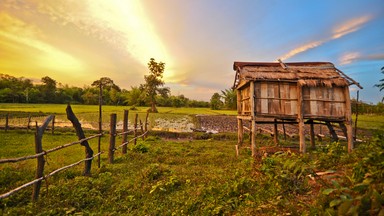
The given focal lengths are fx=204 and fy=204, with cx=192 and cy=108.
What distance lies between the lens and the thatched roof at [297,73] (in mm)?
10406

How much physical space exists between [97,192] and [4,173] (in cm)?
347

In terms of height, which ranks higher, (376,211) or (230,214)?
(376,211)

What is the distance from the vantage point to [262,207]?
3963 millimetres

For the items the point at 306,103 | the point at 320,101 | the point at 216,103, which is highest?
the point at 216,103

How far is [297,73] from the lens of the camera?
10883 mm

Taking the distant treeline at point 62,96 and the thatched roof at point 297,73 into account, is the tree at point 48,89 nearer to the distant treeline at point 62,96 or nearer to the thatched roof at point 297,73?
the distant treeline at point 62,96

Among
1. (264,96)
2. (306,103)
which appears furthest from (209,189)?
(306,103)

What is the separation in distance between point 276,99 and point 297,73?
189 cm

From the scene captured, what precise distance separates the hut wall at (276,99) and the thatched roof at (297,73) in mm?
411

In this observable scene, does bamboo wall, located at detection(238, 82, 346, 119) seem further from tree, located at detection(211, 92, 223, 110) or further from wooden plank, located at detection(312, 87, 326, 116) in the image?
tree, located at detection(211, 92, 223, 110)

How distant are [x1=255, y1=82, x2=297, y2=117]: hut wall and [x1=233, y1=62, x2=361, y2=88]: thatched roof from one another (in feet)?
1.35

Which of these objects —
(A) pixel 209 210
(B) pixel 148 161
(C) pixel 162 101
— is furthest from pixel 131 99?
(A) pixel 209 210

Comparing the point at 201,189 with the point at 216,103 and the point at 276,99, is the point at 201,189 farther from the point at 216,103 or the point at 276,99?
the point at 216,103

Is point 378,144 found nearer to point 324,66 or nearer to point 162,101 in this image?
point 324,66
